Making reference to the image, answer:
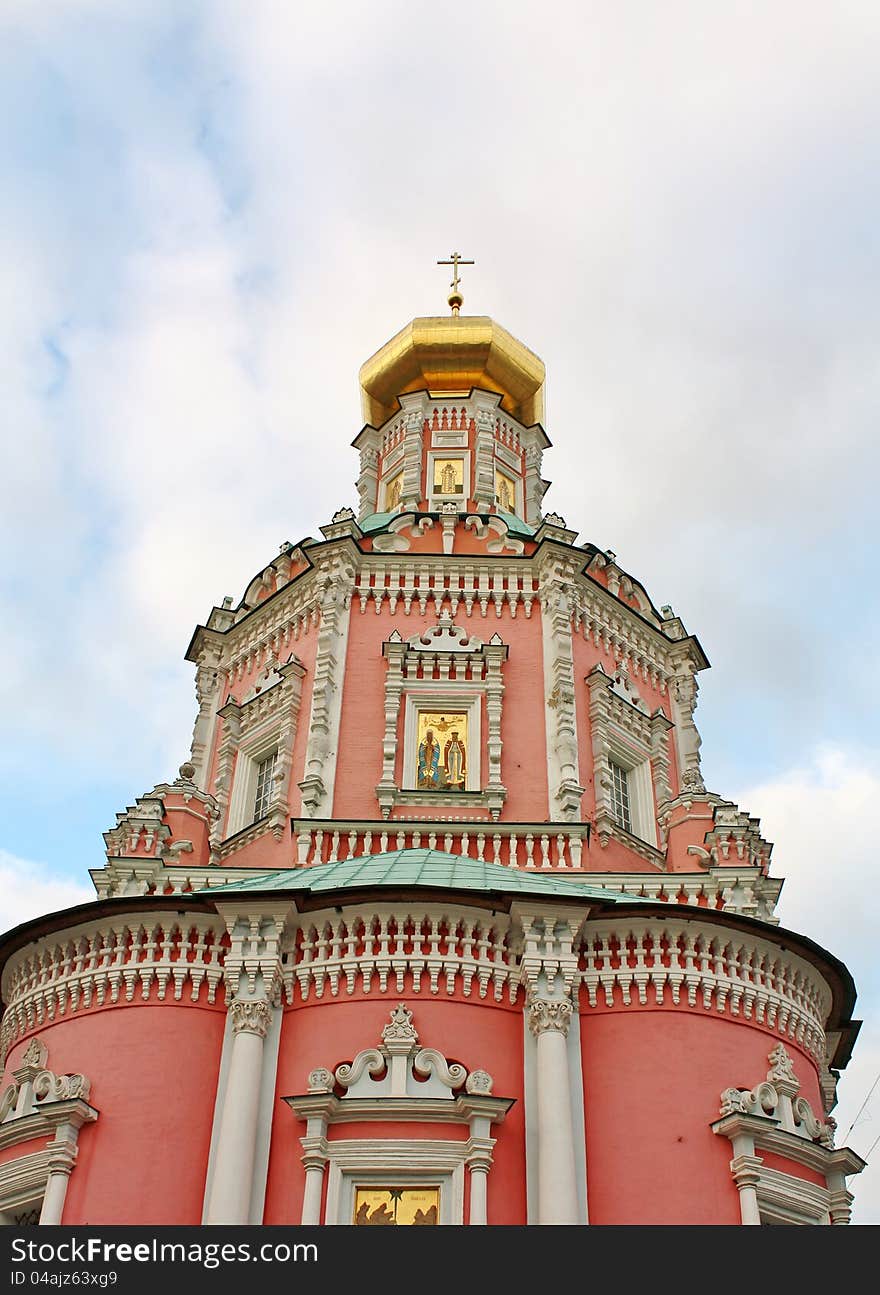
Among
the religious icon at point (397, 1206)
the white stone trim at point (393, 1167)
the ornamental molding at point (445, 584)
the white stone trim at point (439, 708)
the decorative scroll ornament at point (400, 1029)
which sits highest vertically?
the ornamental molding at point (445, 584)

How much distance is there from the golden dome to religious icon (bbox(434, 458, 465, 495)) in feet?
5.80

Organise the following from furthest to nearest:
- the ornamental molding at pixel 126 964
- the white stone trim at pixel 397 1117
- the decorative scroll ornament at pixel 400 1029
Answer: the ornamental molding at pixel 126 964 < the decorative scroll ornament at pixel 400 1029 < the white stone trim at pixel 397 1117

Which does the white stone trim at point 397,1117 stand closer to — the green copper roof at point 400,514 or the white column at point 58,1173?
the white column at point 58,1173

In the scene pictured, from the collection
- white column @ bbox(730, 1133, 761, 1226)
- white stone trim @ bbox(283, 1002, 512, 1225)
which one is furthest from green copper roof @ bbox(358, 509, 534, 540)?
white column @ bbox(730, 1133, 761, 1226)

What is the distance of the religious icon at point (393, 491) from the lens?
21.2 m

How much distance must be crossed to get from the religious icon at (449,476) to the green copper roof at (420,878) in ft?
27.4

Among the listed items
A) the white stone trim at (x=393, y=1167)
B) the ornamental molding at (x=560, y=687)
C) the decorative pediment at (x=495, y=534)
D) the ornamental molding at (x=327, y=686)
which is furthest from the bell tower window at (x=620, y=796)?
the white stone trim at (x=393, y=1167)

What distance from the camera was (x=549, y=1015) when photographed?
11352 mm

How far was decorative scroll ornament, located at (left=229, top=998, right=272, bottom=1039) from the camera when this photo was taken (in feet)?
37.1

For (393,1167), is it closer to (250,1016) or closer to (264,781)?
(250,1016)

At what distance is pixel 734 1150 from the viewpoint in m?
11.0

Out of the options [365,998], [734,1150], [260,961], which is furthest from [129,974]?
[734,1150]
